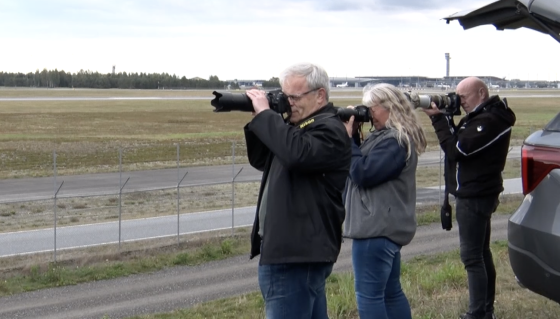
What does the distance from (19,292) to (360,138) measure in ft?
29.3

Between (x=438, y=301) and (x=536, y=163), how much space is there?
2.03 meters

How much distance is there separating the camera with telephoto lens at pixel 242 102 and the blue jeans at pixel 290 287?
29.3 inches

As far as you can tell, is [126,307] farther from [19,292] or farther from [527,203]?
[527,203]

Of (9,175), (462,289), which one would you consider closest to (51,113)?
(9,175)

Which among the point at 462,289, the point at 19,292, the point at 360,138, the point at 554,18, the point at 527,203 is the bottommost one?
the point at 19,292

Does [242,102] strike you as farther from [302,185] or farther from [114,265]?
→ [114,265]

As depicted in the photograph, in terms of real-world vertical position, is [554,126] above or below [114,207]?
above

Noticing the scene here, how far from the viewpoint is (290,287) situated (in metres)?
3.85

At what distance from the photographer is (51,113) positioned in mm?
68062

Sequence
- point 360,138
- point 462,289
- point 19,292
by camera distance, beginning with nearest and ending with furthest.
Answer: point 360,138, point 462,289, point 19,292

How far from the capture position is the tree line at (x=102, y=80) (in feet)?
511

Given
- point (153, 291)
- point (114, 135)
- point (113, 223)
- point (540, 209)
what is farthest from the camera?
point (114, 135)

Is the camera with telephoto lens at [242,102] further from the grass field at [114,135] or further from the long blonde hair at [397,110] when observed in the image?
the grass field at [114,135]

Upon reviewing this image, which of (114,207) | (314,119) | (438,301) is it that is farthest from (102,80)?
(314,119)
